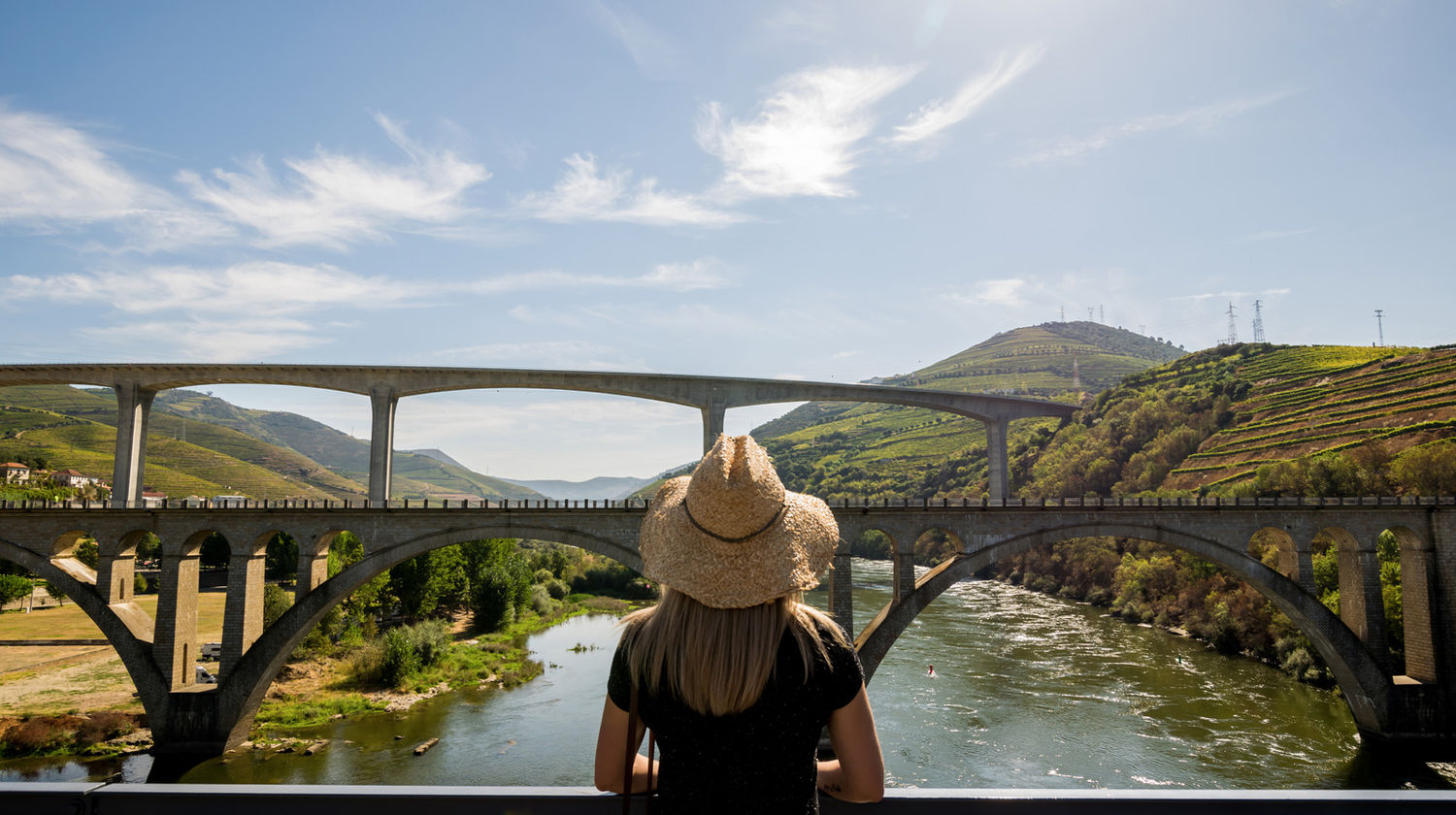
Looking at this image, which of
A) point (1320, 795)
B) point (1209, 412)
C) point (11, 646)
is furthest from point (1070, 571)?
point (11, 646)

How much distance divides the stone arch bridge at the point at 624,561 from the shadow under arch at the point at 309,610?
42mm

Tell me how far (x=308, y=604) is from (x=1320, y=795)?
84.6 ft

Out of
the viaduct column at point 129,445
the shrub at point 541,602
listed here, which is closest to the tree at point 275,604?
the viaduct column at point 129,445

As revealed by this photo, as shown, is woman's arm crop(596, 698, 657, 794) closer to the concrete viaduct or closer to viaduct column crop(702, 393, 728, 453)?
the concrete viaduct

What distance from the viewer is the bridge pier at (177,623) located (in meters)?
22.0

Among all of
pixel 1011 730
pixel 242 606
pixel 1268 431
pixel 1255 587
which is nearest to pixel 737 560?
pixel 1011 730

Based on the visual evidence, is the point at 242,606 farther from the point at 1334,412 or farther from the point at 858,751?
the point at 1334,412

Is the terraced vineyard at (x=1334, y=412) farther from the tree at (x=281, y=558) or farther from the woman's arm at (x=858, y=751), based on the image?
the tree at (x=281, y=558)

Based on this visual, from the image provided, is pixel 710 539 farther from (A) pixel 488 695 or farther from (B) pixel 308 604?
(A) pixel 488 695

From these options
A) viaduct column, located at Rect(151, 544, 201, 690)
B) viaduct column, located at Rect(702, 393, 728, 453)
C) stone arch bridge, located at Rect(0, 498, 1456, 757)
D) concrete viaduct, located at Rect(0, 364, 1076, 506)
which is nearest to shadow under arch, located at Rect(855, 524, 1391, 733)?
stone arch bridge, located at Rect(0, 498, 1456, 757)

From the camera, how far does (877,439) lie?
117 meters

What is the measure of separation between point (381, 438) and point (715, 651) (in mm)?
29291

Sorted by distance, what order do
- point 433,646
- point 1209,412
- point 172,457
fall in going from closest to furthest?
1. point 433,646
2. point 1209,412
3. point 172,457

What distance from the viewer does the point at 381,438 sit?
28328 millimetres
